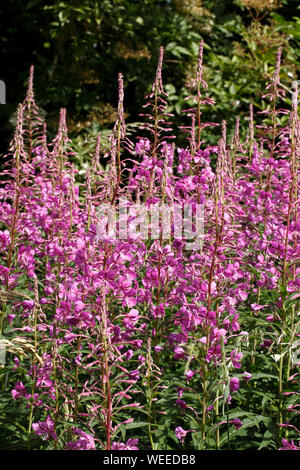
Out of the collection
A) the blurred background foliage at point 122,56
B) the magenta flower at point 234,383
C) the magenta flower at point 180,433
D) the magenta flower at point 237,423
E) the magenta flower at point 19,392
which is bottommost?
the magenta flower at point 180,433

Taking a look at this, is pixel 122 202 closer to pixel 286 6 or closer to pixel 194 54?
pixel 194 54

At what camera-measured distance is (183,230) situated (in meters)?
2.76

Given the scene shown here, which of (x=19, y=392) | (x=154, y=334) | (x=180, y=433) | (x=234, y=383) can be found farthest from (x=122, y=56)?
(x=180, y=433)

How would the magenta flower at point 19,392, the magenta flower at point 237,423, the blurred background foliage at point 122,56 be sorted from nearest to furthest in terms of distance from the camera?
the magenta flower at point 237,423 < the magenta flower at point 19,392 < the blurred background foliage at point 122,56

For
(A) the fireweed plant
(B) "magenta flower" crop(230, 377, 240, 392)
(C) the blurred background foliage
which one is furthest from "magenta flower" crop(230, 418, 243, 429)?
(C) the blurred background foliage

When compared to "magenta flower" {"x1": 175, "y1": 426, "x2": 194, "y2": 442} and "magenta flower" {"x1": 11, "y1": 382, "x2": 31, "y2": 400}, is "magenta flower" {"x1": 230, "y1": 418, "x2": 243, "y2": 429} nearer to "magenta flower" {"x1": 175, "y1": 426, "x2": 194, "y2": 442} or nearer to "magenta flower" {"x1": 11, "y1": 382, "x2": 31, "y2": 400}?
"magenta flower" {"x1": 175, "y1": 426, "x2": 194, "y2": 442}

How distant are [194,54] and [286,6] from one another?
289 cm

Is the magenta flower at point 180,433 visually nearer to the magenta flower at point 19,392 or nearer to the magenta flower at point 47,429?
the magenta flower at point 47,429

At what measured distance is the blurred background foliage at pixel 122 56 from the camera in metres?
6.84

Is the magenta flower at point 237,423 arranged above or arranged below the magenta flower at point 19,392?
below

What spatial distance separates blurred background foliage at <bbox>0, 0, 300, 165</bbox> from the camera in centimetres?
684

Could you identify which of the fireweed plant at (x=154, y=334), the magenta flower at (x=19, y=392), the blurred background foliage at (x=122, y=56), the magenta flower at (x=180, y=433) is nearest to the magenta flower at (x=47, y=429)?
the fireweed plant at (x=154, y=334)

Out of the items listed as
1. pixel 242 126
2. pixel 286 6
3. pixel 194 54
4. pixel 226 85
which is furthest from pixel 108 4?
pixel 286 6

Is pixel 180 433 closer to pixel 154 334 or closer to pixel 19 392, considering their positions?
pixel 154 334
